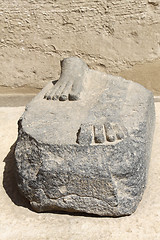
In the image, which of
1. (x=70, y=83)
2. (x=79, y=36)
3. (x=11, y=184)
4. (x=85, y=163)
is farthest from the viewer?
(x=79, y=36)

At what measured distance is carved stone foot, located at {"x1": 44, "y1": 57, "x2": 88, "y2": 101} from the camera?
2107 millimetres

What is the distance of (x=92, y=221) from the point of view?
1.69 meters

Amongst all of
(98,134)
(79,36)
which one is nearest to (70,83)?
(98,134)

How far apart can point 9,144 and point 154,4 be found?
1646mm

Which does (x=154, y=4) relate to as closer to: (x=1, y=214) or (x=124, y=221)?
(x=124, y=221)

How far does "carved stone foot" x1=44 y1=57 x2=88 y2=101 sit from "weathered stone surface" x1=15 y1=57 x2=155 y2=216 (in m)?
0.29

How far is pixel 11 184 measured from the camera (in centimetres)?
201

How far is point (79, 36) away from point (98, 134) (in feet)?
4.89

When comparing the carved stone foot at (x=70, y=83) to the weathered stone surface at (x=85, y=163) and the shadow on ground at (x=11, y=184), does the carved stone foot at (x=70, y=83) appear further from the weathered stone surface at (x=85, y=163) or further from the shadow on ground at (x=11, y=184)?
the shadow on ground at (x=11, y=184)

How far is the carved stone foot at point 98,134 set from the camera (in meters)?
1.63

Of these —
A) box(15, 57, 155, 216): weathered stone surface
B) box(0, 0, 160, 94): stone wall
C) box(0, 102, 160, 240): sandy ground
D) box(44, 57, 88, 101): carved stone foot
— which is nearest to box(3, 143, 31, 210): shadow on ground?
box(0, 102, 160, 240): sandy ground

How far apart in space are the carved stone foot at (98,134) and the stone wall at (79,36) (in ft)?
4.49

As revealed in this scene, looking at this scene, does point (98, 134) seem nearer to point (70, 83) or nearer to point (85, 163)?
point (85, 163)

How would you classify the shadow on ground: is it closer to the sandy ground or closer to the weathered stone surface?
the sandy ground
